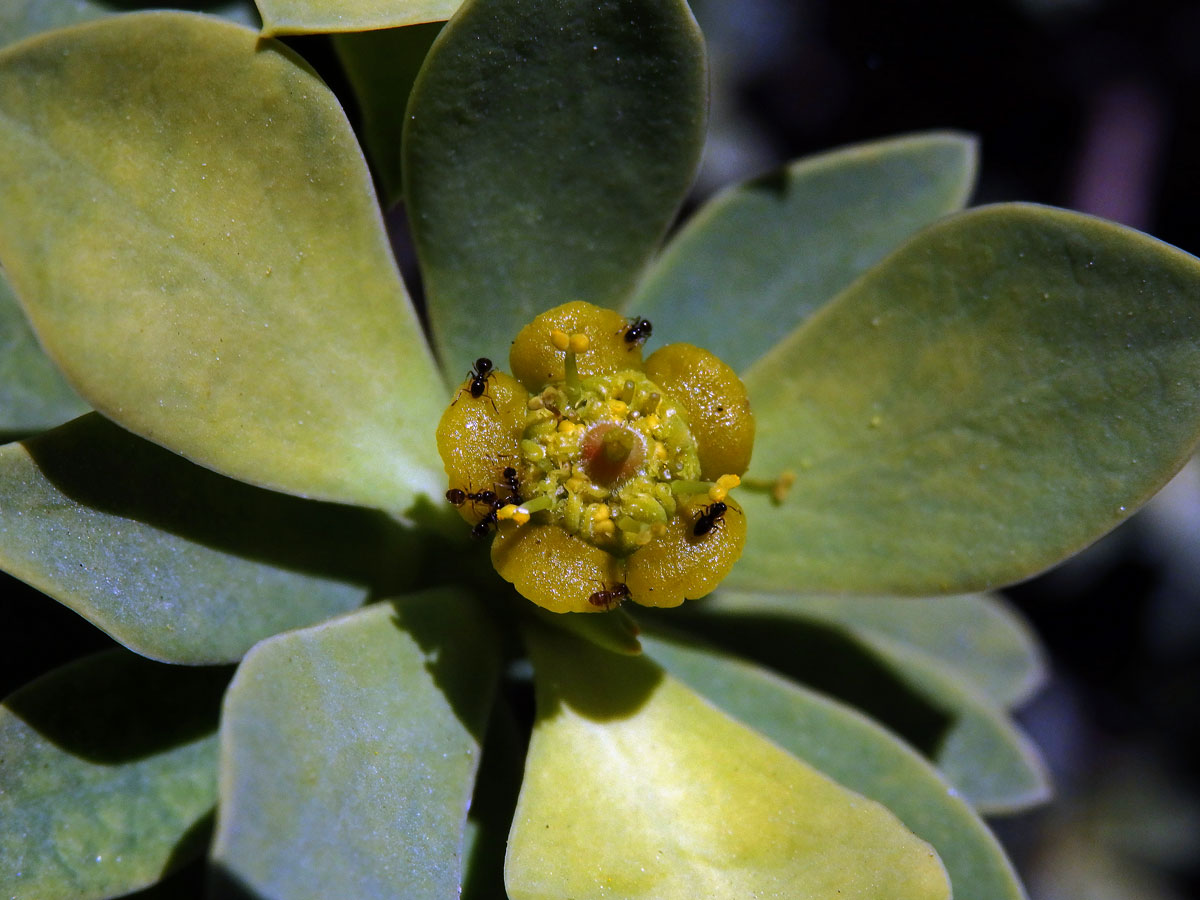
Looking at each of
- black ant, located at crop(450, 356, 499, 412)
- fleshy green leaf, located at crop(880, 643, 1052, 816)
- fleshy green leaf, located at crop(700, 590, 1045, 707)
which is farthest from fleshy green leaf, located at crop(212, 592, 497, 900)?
fleshy green leaf, located at crop(700, 590, 1045, 707)

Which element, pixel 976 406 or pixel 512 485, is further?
pixel 976 406

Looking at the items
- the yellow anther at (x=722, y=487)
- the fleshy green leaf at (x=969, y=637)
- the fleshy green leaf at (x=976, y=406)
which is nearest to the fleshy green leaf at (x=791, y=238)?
the fleshy green leaf at (x=976, y=406)

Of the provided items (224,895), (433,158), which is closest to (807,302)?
(433,158)

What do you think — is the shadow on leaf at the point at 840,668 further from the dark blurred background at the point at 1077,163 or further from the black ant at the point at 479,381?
the dark blurred background at the point at 1077,163

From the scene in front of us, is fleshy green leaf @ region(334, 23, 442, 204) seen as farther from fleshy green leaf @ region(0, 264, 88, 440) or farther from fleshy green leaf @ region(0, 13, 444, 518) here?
fleshy green leaf @ region(0, 264, 88, 440)

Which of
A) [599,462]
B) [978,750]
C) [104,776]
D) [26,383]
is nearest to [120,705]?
[104,776]

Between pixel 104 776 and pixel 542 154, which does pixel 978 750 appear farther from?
pixel 104 776

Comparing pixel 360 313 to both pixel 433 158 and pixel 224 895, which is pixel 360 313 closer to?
pixel 433 158
